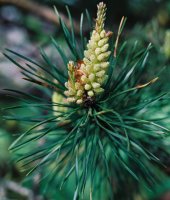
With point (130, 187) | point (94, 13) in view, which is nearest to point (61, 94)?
point (130, 187)

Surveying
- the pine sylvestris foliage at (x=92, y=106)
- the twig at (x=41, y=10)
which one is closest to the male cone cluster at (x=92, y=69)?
the pine sylvestris foliage at (x=92, y=106)

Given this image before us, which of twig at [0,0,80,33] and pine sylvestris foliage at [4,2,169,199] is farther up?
twig at [0,0,80,33]

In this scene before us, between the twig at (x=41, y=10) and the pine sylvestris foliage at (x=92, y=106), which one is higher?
the twig at (x=41, y=10)

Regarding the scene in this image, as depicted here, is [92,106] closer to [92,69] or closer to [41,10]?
[92,69]

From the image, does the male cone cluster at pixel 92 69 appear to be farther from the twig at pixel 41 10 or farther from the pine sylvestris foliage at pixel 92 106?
the twig at pixel 41 10

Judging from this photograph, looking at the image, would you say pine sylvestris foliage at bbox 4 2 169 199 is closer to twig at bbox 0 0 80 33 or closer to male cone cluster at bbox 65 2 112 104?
male cone cluster at bbox 65 2 112 104

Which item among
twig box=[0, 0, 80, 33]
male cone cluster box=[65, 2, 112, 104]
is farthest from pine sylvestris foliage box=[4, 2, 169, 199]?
twig box=[0, 0, 80, 33]

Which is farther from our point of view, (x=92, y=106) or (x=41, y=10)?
(x=41, y=10)

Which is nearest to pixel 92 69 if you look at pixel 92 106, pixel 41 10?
pixel 92 106

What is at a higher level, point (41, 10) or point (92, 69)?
point (41, 10)
